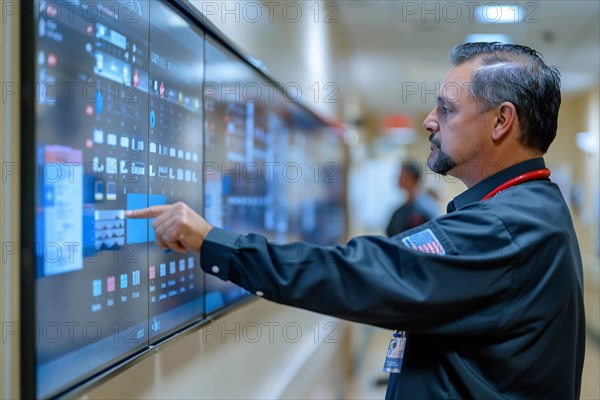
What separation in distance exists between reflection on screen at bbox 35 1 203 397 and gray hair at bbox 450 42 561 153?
2.68 ft

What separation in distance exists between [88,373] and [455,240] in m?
0.82

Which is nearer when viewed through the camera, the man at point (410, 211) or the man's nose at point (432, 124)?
the man's nose at point (432, 124)

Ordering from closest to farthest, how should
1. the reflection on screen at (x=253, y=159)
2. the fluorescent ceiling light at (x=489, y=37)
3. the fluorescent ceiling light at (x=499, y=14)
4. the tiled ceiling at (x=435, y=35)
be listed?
the reflection on screen at (x=253, y=159) → the fluorescent ceiling light at (x=499, y=14) → the tiled ceiling at (x=435, y=35) → the fluorescent ceiling light at (x=489, y=37)

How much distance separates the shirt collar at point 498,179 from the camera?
134 centimetres

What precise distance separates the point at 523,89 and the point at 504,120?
8 cm

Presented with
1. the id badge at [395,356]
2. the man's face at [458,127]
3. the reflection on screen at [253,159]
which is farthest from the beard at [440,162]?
the reflection on screen at [253,159]

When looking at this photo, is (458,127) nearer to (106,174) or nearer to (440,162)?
(440,162)

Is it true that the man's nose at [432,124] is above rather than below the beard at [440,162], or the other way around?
above

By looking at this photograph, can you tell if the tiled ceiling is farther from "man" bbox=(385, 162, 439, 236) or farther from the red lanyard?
the red lanyard

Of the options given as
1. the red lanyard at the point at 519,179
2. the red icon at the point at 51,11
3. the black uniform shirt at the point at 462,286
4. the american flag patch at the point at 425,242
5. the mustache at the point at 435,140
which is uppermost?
the red icon at the point at 51,11

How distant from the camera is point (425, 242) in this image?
114 cm

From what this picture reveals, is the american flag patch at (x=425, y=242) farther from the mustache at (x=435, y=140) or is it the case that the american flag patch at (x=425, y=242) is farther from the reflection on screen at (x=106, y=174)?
the reflection on screen at (x=106, y=174)

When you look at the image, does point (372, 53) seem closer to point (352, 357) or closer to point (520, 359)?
point (352, 357)

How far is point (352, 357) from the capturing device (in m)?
5.45
